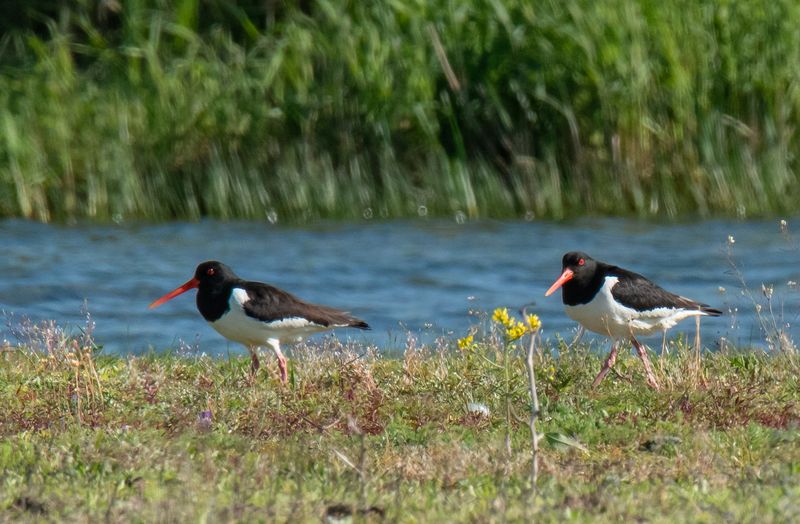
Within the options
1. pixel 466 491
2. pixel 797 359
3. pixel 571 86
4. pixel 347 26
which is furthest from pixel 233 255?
pixel 466 491

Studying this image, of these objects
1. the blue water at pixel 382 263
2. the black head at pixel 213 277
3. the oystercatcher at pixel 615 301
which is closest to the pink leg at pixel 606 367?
the oystercatcher at pixel 615 301

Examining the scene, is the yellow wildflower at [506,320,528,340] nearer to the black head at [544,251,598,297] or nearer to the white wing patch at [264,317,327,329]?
the black head at [544,251,598,297]

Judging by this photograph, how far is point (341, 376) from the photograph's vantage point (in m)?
7.79

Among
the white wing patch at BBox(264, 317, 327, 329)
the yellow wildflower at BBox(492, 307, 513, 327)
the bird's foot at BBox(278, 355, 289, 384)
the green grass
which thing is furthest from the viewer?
the white wing patch at BBox(264, 317, 327, 329)

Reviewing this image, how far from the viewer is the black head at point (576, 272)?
8.94 meters

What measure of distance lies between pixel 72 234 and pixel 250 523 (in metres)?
10.9

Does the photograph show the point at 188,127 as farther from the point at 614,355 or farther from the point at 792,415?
the point at 792,415

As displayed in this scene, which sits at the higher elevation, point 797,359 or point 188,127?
point 188,127

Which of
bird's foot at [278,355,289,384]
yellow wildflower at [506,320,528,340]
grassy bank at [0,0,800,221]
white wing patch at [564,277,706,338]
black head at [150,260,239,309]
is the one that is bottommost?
bird's foot at [278,355,289,384]

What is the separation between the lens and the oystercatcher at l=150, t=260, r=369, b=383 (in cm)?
890

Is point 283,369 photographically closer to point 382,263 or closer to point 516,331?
point 516,331

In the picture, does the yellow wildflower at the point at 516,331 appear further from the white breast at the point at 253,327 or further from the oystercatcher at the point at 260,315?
the white breast at the point at 253,327

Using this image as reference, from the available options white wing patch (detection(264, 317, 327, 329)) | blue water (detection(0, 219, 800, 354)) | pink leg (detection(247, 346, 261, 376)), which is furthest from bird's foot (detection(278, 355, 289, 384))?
blue water (detection(0, 219, 800, 354))

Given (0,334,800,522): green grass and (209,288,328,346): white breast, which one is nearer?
(0,334,800,522): green grass
